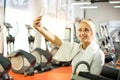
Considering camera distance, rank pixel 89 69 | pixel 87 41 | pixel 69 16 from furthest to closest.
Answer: pixel 69 16
pixel 87 41
pixel 89 69

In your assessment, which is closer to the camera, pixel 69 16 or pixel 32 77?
pixel 32 77

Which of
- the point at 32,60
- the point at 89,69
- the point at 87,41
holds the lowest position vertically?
the point at 32,60

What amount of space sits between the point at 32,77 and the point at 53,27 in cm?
635

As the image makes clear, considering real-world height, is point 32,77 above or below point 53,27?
below

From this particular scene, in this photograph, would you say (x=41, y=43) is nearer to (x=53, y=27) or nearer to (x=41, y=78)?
(x=53, y=27)

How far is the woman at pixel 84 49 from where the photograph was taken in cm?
248

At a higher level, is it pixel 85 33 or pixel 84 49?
pixel 85 33

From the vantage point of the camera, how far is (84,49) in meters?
2.65

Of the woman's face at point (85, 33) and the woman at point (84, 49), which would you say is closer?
the woman at point (84, 49)

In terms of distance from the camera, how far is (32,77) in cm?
553

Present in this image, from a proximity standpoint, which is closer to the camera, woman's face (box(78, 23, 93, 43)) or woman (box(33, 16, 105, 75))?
woman (box(33, 16, 105, 75))

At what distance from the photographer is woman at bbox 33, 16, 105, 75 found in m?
2.48

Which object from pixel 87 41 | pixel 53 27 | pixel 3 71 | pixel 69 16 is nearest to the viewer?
pixel 87 41

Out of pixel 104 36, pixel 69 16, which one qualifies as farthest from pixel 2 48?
pixel 69 16
